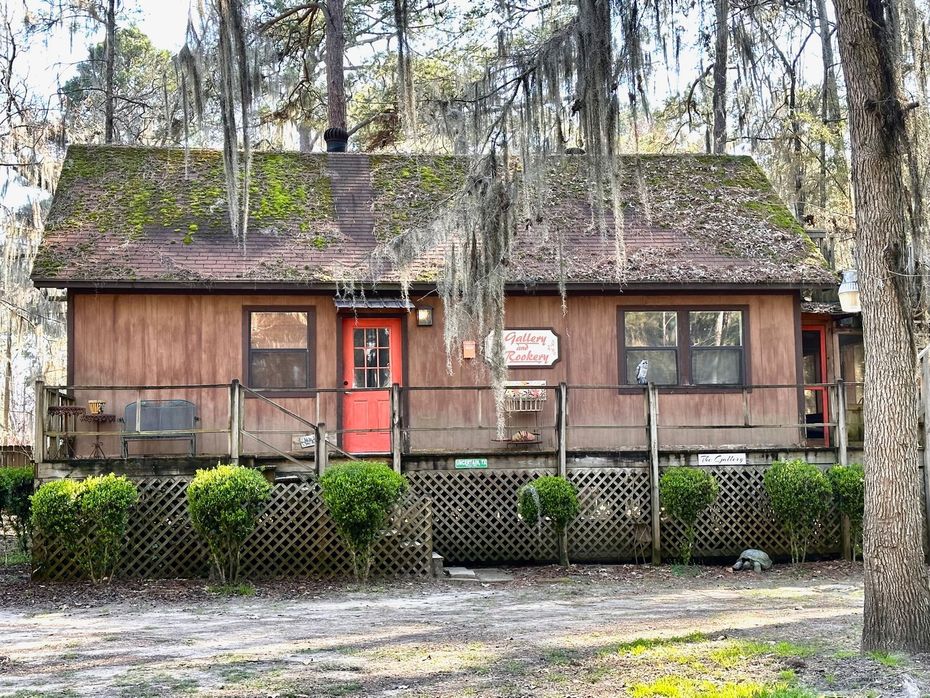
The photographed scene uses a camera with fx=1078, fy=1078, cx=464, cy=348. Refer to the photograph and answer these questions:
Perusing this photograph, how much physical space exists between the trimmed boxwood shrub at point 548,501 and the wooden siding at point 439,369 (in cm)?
158

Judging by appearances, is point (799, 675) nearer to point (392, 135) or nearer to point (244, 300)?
point (244, 300)

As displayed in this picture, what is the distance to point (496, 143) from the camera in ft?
34.7

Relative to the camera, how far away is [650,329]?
51.1 ft

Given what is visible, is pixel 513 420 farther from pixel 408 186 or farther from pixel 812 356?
pixel 812 356

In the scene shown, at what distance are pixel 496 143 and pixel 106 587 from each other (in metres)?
6.26

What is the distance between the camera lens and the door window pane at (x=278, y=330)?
48.7 feet

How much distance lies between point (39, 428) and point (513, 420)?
6.19 metres

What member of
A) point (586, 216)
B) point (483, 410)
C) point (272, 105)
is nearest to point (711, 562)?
point (483, 410)

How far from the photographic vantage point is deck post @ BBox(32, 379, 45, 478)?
12203 millimetres

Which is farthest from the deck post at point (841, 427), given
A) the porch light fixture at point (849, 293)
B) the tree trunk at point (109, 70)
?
the tree trunk at point (109, 70)

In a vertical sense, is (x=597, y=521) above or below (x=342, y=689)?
above

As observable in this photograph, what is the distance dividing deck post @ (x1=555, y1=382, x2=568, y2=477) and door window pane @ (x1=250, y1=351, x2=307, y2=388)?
11.9ft

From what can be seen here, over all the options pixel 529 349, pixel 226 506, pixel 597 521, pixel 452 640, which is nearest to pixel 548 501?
pixel 597 521

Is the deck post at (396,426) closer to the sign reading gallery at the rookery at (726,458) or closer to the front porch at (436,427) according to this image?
the front porch at (436,427)
